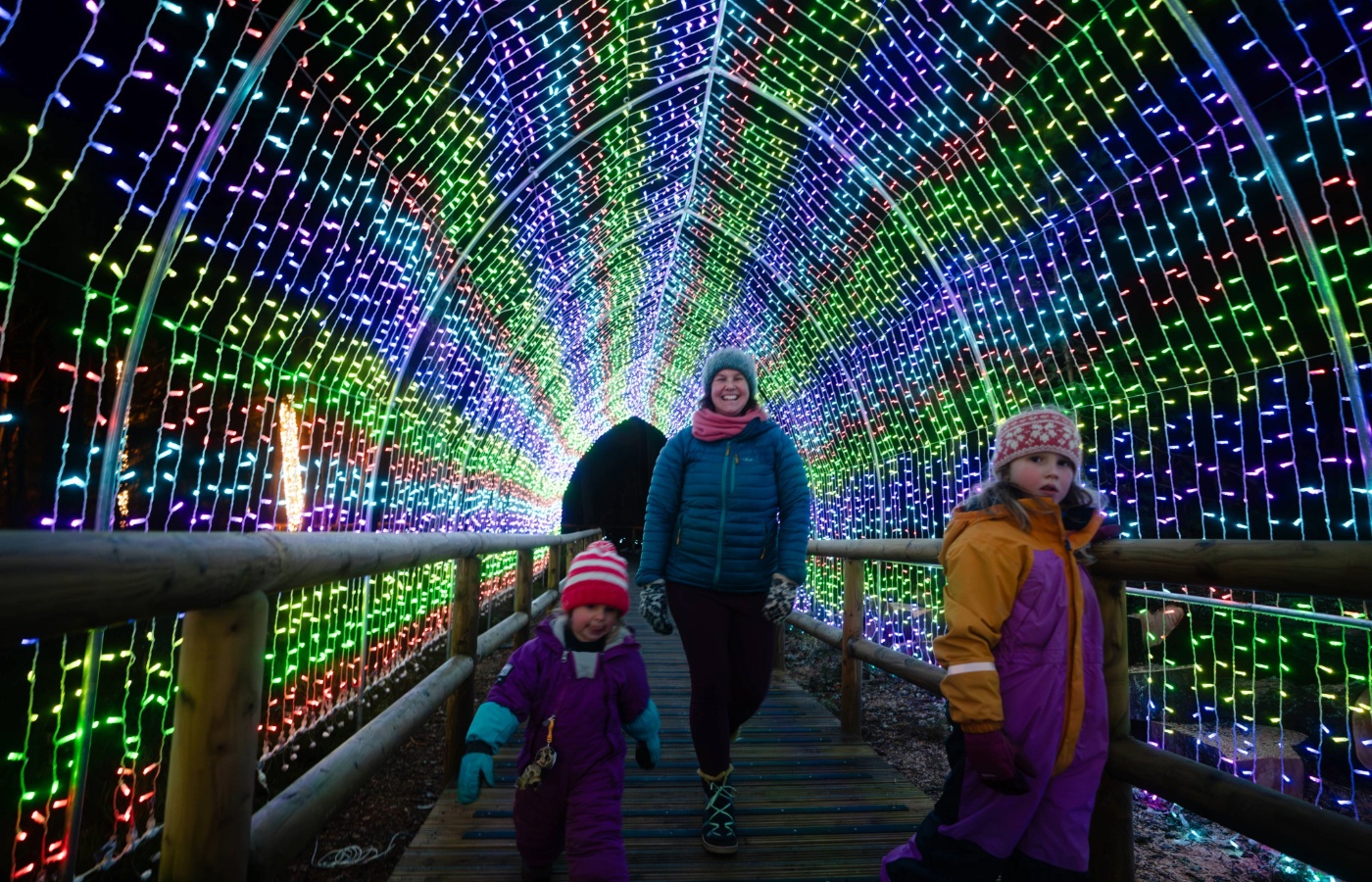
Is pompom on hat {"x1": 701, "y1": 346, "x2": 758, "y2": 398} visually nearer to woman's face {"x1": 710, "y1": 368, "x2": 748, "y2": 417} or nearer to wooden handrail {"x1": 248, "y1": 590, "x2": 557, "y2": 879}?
woman's face {"x1": 710, "y1": 368, "x2": 748, "y2": 417}

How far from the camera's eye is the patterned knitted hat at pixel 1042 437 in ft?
6.07

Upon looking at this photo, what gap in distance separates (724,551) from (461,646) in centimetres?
119

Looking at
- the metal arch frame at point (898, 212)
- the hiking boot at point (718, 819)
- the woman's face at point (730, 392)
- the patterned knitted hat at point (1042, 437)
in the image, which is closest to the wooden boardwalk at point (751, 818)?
the hiking boot at point (718, 819)

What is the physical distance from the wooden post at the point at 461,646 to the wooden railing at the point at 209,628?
1.27m

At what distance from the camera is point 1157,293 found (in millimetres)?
4129

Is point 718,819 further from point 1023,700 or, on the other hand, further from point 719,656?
point 1023,700

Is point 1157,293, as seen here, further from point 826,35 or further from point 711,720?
point 711,720

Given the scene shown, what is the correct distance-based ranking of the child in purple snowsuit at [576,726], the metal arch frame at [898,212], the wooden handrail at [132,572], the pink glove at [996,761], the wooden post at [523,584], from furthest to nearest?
the metal arch frame at [898,212] < the wooden post at [523,584] < the child in purple snowsuit at [576,726] < the pink glove at [996,761] < the wooden handrail at [132,572]

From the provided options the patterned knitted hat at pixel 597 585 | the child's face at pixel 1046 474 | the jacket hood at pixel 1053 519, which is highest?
the child's face at pixel 1046 474

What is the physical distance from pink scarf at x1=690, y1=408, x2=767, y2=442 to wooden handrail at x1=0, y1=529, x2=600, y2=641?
Result: 5.08 ft

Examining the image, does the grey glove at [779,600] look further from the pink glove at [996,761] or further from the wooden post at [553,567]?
the wooden post at [553,567]

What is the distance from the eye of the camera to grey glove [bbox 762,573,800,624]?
103 inches

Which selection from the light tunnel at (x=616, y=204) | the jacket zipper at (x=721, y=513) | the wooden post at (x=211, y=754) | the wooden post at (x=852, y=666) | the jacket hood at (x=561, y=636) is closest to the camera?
the wooden post at (x=211, y=754)

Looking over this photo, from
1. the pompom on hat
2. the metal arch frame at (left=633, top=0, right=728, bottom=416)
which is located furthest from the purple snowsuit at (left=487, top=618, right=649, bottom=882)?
the metal arch frame at (left=633, top=0, right=728, bottom=416)
